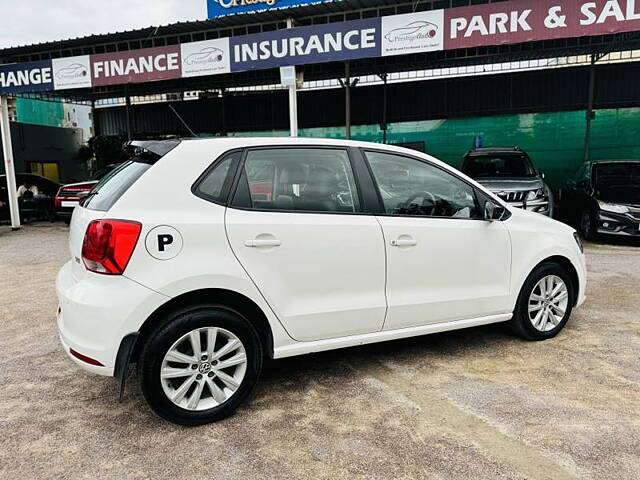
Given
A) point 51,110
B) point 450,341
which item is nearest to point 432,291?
point 450,341

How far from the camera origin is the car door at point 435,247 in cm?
335

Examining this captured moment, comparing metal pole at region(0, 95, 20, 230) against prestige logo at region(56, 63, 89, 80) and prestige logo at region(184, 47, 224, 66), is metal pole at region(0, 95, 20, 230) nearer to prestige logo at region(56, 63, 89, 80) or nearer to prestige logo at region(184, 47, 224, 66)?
prestige logo at region(56, 63, 89, 80)

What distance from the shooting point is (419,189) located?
356 cm

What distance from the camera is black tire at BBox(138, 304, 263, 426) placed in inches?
106

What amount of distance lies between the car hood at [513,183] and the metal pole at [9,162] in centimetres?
1117

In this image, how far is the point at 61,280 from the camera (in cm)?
316

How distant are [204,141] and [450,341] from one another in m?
2.61

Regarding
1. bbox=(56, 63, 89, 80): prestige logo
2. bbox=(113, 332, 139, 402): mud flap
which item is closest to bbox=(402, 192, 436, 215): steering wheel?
bbox=(113, 332, 139, 402): mud flap

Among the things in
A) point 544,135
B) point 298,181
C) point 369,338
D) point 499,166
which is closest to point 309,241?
point 298,181

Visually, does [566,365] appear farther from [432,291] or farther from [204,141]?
[204,141]

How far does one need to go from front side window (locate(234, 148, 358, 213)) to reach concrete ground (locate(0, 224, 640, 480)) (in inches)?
49.5

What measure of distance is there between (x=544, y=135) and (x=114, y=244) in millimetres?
16012

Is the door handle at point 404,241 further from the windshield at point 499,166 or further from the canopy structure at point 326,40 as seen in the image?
the windshield at point 499,166

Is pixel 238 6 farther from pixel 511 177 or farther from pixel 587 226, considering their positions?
pixel 587 226
